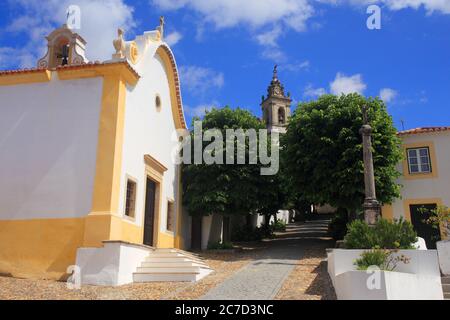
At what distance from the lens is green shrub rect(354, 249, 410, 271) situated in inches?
356

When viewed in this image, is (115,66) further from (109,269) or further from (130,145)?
(109,269)

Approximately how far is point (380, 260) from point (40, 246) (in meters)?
9.34

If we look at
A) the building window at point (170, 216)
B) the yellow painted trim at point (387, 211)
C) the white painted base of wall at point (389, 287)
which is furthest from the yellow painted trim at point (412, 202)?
the building window at point (170, 216)

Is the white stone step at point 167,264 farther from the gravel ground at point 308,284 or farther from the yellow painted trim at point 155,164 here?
the yellow painted trim at point 155,164

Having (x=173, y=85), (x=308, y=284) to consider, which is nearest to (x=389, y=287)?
(x=308, y=284)

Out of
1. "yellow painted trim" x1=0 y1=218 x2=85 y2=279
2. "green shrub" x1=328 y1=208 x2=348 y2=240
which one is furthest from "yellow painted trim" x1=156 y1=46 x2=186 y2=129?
"green shrub" x1=328 y1=208 x2=348 y2=240

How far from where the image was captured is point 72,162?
12.7 m

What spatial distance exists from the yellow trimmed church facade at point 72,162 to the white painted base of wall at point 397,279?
5936mm

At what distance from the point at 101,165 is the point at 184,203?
24.1ft
